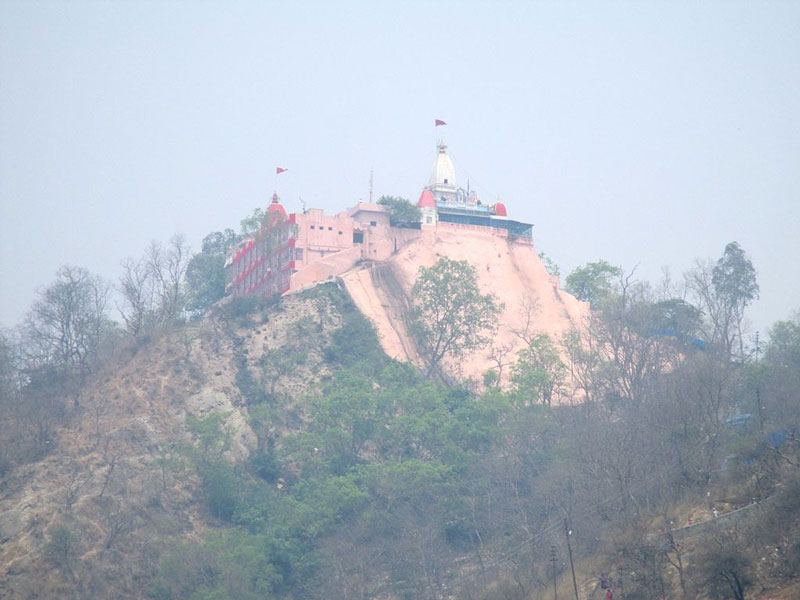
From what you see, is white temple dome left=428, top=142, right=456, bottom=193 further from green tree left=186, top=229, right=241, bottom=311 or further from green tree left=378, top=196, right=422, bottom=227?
green tree left=186, top=229, right=241, bottom=311

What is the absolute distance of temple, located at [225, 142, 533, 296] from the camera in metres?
61.8

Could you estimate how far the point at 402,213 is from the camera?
64.2m

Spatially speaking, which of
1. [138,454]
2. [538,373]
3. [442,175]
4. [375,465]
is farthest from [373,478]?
[442,175]

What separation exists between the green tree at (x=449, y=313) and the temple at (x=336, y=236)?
16.7ft

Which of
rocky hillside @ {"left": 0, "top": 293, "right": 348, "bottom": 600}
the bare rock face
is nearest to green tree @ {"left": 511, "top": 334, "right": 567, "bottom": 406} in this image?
the bare rock face

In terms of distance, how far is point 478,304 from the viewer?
195 feet

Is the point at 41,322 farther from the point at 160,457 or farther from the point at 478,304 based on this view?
the point at 478,304

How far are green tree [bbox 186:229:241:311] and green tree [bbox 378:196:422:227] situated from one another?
548 inches

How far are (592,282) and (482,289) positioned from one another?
10.1 metres

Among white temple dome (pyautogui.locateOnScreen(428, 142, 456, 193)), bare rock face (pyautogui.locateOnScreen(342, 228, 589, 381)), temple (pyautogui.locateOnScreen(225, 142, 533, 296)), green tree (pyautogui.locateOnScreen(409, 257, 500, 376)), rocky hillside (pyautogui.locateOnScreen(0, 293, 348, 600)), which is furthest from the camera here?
white temple dome (pyautogui.locateOnScreen(428, 142, 456, 193))

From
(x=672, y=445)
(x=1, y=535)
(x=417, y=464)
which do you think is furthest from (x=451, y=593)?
(x=1, y=535)

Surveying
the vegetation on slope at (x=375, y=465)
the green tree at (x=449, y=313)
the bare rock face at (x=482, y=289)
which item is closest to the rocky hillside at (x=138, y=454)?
the vegetation on slope at (x=375, y=465)

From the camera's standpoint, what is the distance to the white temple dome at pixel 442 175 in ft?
230

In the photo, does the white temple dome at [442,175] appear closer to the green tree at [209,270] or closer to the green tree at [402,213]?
the green tree at [402,213]
